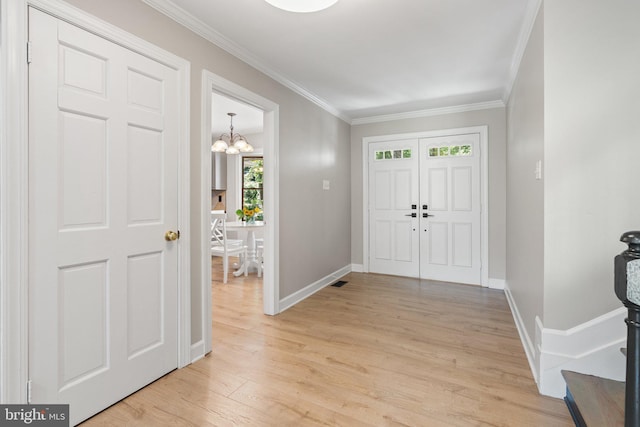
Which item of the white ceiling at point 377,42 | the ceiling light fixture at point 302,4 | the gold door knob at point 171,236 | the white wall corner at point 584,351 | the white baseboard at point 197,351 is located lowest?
the white baseboard at point 197,351

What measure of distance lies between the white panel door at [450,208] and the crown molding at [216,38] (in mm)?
2185

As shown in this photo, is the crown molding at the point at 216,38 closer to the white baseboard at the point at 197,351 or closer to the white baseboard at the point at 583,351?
the white baseboard at the point at 197,351

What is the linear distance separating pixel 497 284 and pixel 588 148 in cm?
293

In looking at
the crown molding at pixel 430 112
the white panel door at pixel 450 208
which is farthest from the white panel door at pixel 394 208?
the crown molding at pixel 430 112

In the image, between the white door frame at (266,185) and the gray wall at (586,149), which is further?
the white door frame at (266,185)

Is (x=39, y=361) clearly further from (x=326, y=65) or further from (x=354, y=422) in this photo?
(x=326, y=65)

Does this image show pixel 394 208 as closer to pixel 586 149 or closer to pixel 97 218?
pixel 586 149

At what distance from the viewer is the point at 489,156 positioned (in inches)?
165

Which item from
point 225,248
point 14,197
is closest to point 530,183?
point 14,197

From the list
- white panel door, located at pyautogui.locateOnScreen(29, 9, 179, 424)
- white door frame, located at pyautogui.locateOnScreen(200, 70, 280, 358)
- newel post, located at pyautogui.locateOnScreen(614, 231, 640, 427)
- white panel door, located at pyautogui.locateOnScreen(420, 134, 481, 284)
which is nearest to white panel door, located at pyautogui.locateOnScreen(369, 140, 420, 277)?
white panel door, located at pyautogui.locateOnScreen(420, 134, 481, 284)

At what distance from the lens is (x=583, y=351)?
1.78 meters

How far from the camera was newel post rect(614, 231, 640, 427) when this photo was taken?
81cm

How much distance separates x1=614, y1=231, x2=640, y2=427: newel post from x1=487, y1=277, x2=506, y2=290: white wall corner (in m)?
3.66

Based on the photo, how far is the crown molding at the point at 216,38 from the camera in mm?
2044
